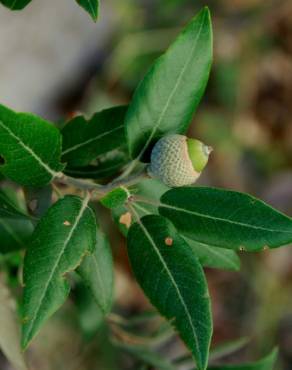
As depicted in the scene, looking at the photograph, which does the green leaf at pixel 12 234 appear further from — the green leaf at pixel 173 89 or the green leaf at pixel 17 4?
the green leaf at pixel 17 4

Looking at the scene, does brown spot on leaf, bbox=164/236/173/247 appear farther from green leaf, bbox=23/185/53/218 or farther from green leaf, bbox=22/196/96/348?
green leaf, bbox=23/185/53/218

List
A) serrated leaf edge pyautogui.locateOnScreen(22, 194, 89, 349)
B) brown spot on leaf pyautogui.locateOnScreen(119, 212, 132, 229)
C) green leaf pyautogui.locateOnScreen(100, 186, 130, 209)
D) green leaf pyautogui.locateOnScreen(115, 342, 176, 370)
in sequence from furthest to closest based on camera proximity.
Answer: green leaf pyautogui.locateOnScreen(115, 342, 176, 370), brown spot on leaf pyautogui.locateOnScreen(119, 212, 132, 229), green leaf pyautogui.locateOnScreen(100, 186, 130, 209), serrated leaf edge pyautogui.locateOnScreen(22, 194, 89, 349)

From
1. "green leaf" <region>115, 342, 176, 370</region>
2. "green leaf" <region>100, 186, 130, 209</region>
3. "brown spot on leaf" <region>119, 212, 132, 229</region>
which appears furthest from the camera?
"green leaf" <region>115, 342, 176, 370</region>

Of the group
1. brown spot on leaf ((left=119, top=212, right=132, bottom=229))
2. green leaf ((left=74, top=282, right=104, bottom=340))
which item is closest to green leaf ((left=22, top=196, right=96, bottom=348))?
brown spot on leaf ((left=119, top=212, right=132, bottom=229))

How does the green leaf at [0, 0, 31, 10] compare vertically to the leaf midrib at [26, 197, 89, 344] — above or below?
above

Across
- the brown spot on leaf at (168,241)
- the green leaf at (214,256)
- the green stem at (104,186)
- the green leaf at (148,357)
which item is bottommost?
the green leaf at (148,357)

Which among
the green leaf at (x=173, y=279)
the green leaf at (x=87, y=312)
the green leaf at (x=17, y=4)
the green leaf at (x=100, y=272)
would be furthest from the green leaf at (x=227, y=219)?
Answer: the green leaf at (x=87, y=312)

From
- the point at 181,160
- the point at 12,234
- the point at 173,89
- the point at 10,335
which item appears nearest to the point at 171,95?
the point at 173,89
